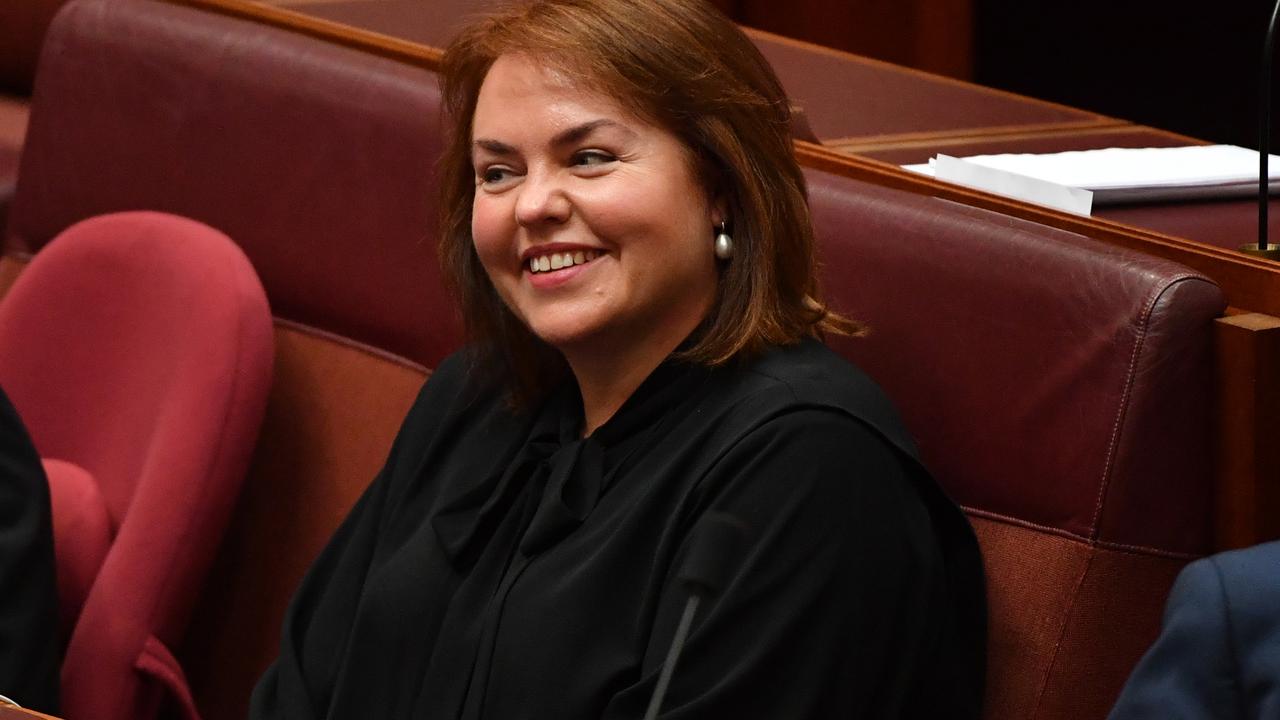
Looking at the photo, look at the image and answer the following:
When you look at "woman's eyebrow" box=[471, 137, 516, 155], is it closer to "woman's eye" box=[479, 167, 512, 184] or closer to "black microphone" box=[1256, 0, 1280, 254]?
"woman's eye" box=[479, 167, 512, 184]

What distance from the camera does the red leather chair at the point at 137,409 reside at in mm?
1785

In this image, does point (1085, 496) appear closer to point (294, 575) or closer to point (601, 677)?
point (601, 677)

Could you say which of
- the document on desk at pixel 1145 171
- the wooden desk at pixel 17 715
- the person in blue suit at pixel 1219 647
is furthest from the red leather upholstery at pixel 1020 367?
the wooden desk at pixel 17 715

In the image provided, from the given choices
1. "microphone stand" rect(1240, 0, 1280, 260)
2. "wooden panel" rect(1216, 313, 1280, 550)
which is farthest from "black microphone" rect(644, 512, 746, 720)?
"microphone stand" rect(1240, 0, 1280, 260)

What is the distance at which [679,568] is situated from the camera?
1.27 meters

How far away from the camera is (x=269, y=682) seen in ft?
5.43

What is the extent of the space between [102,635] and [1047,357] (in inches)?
37.5

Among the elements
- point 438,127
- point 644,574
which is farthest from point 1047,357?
point 438,127

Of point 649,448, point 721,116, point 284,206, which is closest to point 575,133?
point 721,116

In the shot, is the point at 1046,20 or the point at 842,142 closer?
the point at 842,142

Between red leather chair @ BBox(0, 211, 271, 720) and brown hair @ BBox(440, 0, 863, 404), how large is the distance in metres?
0.58

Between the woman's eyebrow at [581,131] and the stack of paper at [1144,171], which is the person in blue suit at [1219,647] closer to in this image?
the woman's eyebrow at [581,131]

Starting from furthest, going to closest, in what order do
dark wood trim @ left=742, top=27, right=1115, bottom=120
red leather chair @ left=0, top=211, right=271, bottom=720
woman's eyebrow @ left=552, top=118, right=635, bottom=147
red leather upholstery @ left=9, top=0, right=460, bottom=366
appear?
dark wood trim @ left=742, top=27, right=1115, bottom=120 → red leather upholstery @ left=9, top=0, right=460, bottom=366 → red leather chair @ left=0, top=211, right=271, bottom=720 → woman's eyebrow @ left=552, top=118, right=635, bottom=147

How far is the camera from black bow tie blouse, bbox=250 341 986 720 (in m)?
1.23
